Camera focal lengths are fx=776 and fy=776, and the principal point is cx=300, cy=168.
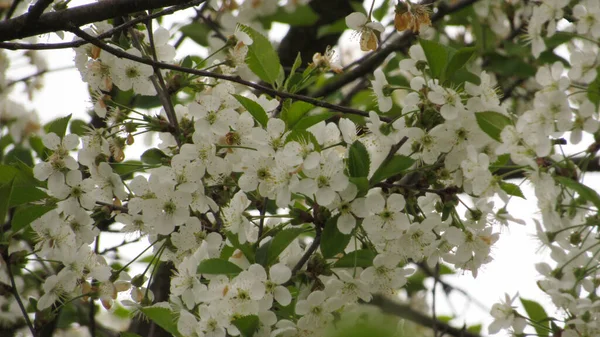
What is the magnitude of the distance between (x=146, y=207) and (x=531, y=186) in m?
0.97

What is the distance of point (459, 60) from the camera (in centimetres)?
192

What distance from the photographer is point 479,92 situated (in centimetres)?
191

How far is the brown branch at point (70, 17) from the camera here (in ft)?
6.01

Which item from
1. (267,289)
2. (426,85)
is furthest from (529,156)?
(267,289)

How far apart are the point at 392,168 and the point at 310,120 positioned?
301mm

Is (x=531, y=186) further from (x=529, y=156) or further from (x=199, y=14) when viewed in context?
(x=199, y=14)

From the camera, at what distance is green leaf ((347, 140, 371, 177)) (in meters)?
1.78

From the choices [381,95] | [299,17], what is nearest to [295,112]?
[381,95]

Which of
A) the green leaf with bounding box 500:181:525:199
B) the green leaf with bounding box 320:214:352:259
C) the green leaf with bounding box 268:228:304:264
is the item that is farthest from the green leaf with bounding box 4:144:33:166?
the green leaf with bounding box 500:181:525:199

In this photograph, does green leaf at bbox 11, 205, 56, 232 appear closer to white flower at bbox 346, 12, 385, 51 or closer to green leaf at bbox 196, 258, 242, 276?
green leaf at bbox 196, 258, 242, 276

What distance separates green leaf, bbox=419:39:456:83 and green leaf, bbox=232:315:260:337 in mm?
763

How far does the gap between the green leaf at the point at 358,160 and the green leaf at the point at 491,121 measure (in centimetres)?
29

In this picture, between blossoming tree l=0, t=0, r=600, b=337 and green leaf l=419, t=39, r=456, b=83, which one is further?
green leaf l=419, t=39, r=456, b=83

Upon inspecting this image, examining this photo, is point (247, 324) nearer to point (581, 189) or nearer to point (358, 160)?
point (358, 160)
